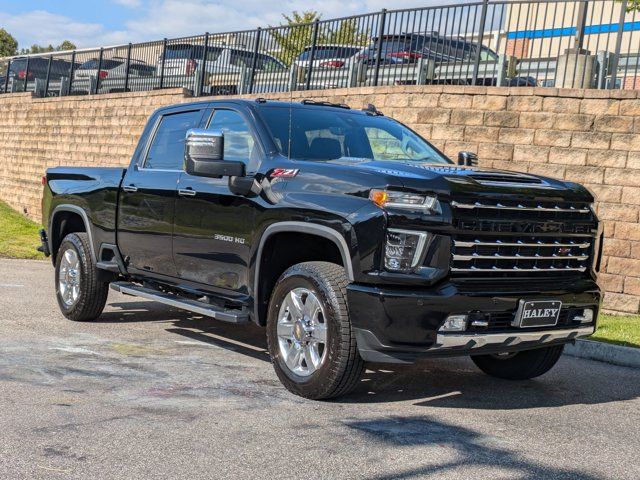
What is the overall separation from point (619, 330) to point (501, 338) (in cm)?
440

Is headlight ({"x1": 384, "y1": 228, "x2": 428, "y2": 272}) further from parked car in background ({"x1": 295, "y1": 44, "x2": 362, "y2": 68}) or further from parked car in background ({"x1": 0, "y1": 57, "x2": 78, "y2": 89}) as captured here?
parked car in background ({"x1": 0, "y1": 57, "x2": 78, "y2": 89})

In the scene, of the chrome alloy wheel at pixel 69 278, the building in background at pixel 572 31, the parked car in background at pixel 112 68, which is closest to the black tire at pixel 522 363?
the chrome alloy wheel at pixel 69 278

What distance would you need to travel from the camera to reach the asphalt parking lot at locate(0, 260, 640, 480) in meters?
4.66

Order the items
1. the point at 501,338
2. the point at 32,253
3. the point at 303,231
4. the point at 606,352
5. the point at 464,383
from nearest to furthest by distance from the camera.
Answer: the point at 501,338
the point at 303,231
the point at 464,383
the point at 606,352
the point at 32,253

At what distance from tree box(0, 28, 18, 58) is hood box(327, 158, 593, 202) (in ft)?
312

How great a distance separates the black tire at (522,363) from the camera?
7.09 metres

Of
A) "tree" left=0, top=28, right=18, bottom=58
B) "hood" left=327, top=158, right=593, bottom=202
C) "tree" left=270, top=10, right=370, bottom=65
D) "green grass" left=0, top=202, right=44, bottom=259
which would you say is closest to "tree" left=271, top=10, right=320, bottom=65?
"tree" left=270, top=10, right=370, bottom=65

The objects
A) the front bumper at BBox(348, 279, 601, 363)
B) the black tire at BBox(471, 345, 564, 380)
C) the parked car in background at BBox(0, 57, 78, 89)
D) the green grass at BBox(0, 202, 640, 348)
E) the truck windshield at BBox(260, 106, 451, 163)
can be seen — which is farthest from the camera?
the parked car in background at BBox(0, 57, 78, 89)

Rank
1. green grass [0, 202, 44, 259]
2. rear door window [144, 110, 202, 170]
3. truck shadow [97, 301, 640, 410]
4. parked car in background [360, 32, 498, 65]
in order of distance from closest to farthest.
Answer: truck shadow [97, 301, 640, 410] < rear door window [144, 110, 202, 170] < parked car in background [360, 32, 498, 65] < green grass [0, 202, 44, 259]

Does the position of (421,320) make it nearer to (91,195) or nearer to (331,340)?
(331,340)

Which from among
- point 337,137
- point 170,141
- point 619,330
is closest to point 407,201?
point 337,137

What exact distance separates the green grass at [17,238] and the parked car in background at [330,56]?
19.3 feet

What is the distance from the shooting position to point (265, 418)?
557cm

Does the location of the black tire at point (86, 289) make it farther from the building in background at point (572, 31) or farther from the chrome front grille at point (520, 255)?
the building in background at point (572, 31)
